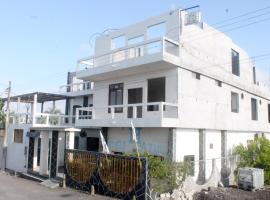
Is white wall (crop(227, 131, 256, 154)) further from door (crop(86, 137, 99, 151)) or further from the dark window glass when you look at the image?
door (crop(86, 137, 99, 151))

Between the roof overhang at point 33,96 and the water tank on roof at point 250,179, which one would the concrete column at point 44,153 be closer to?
the roof overhang at point 33,96

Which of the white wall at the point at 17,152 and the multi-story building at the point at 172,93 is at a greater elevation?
the multi-story building at the point at 172,93

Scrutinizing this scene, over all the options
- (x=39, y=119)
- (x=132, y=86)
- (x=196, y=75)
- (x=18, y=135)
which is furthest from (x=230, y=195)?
(x=18, y=135)

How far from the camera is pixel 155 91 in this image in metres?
19.3

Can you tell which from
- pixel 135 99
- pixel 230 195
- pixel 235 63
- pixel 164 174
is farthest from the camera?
pixel 235 63

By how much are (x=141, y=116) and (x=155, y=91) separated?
2.14 meters

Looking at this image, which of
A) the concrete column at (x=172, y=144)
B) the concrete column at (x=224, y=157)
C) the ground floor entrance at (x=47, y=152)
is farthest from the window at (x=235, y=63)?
the ground floor entrance at (x=47, y=152)

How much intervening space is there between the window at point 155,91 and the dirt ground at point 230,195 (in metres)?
5.77

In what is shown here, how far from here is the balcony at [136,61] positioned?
1590 cm

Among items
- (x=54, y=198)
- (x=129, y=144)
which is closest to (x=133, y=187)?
(x=54, y=198)

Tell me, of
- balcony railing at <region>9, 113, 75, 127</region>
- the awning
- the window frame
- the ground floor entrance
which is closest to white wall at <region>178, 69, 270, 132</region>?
the ground floor entrance

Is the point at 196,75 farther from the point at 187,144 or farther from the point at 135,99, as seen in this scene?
the point at 187,144

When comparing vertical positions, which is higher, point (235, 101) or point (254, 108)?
point (235, 101)

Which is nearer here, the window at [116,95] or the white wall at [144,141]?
the white wall at [144,141]
